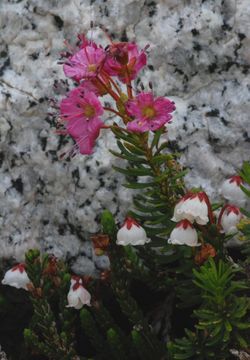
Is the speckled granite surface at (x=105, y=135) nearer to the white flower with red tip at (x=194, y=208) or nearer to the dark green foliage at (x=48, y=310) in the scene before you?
the dark green foliage at (x=48, y=310)

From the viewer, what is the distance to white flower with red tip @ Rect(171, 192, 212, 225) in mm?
2371

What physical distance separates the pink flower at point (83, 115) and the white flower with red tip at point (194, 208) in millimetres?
385

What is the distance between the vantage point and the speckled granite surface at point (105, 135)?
297cm

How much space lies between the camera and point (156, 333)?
9.80 ft

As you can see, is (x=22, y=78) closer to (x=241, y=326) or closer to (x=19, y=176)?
(x=19, y=176)

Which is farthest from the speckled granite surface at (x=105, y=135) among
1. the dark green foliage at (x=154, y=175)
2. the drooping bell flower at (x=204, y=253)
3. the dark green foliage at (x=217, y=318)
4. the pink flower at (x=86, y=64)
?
the pink flower at (x=86, y=64)

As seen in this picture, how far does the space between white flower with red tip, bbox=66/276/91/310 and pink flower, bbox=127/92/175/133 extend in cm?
86

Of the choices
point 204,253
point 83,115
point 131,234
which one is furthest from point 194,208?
point 83,115

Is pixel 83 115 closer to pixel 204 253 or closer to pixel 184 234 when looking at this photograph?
pixel 184 234

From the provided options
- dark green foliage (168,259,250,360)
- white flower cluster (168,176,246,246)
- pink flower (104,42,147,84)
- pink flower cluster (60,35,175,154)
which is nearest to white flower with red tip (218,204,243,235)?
white flower cluster (168,176,246,246)

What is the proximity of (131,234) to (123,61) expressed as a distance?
2.28 feet

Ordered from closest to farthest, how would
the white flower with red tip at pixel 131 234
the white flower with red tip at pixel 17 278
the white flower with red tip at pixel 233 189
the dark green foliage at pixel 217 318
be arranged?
the dark green foliage at pixel 217 318, the white flower with red tip at pixel 131 234, the white flower with red tip at pixel 233 189, the white flower with red tip at pixel 17 278

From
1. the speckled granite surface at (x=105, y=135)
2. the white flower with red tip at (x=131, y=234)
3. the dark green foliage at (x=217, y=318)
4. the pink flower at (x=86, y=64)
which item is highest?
the speckled granite surface at (x=105, y=135)

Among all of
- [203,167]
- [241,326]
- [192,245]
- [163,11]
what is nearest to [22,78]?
[163,11]
